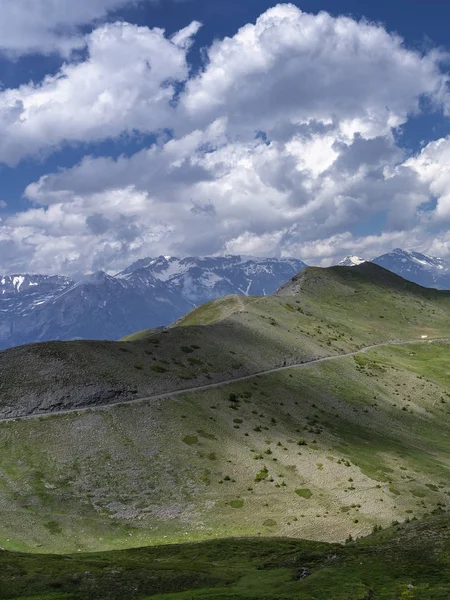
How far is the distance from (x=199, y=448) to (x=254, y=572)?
3670 centimetres

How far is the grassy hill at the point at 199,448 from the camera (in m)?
58.8

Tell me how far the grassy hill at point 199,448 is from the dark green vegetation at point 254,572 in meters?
8.75

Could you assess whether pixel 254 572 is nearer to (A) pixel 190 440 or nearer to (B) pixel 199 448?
(B) pixel 199 448

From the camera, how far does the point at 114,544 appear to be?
5381 cm

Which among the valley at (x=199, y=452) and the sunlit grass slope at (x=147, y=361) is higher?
the sunlit grass slope at (x=147, y=361)

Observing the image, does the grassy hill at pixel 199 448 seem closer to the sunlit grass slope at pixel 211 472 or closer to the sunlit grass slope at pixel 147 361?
the sunlit grass slope at pixel 211 472

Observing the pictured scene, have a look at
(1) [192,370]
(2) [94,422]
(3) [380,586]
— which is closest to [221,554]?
(3) [380,586]

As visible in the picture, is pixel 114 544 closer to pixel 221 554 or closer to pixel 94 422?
pixel 221 554

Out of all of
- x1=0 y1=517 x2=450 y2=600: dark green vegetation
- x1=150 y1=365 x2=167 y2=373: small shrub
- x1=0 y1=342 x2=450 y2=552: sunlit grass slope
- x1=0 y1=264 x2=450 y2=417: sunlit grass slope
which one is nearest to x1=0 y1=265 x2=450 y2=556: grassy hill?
x1=0 y1=342 x2=450 y2=552: sunlit grass slope

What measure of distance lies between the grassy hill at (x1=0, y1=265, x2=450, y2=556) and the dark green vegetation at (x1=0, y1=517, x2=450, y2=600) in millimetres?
8750

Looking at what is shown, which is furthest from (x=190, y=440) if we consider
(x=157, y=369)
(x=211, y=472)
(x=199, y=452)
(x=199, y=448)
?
(x=157, y=369)

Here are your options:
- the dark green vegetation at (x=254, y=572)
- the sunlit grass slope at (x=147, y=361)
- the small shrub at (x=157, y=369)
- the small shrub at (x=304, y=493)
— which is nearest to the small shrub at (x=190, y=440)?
the sunlit grass slope at (x=147, y=361)

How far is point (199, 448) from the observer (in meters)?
76.7

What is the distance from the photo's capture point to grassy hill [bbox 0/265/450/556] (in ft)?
193
